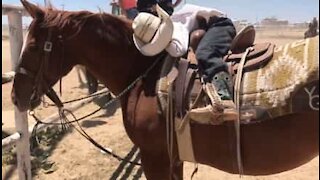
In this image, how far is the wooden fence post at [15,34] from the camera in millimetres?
3256

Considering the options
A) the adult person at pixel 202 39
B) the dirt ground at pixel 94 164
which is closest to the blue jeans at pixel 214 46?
the adult person at pixel 202 39

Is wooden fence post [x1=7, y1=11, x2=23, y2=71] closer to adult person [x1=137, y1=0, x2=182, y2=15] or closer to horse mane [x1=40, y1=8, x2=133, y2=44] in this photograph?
horse mane [x1=40, y1=8, x2=133, y2=44]

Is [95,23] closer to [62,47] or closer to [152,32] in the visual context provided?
[62,47]

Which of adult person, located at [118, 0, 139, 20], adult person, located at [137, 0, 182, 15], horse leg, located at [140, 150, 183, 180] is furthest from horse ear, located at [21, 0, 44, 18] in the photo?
adult person, located at [118, 0, 139, 20]

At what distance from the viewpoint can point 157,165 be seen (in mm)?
2721

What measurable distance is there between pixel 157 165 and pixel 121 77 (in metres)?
0.66

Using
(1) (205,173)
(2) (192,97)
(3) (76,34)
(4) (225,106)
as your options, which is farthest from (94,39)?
(1) (205,173)

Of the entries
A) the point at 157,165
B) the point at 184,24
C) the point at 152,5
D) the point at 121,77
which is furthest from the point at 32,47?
the point at 157,165

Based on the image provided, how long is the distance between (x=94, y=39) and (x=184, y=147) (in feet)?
3.07

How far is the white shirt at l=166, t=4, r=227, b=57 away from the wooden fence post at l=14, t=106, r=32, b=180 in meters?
1.54

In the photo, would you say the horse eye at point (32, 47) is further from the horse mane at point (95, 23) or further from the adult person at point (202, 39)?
the adult person at point (202, 39)

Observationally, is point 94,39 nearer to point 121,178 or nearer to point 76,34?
point 76,34

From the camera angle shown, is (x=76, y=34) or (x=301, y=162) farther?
(x=76, y=34)

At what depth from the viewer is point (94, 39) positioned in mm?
2664
